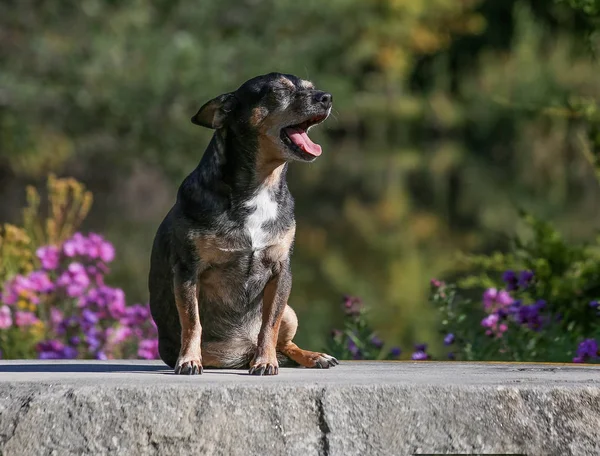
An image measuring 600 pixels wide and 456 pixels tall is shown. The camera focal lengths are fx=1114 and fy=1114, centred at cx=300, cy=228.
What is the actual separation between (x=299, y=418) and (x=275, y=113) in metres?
1.46

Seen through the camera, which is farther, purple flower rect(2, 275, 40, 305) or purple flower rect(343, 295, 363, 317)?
purple flower rect(2, 275, 40, 305)

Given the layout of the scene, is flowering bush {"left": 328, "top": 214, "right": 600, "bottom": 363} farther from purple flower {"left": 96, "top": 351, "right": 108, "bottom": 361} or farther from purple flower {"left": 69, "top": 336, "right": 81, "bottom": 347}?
purple flower {"left": 69, "top": 336, "right": 81, "bottom": 347}

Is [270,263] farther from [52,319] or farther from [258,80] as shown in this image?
[52,319]

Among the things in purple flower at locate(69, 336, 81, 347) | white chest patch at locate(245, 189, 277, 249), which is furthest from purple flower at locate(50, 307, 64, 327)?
white chest patch at locate(245, 189, 277, 249)

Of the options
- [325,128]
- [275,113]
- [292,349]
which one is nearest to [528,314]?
[292,349]

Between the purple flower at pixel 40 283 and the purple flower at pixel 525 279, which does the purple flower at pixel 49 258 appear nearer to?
the purple flower at pixel 40 283

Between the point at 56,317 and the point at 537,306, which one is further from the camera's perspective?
the point at 56,317

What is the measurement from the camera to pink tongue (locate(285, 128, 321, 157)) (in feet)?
15.2

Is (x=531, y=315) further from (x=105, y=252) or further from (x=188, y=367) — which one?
(x=105, y=252)

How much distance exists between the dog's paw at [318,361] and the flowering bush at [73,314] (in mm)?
2435

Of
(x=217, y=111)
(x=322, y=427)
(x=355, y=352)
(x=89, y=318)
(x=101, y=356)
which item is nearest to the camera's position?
(x=322, y=427)

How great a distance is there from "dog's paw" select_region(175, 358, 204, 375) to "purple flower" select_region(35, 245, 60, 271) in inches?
136

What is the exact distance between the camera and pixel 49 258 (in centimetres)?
791

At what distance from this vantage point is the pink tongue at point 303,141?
15.2 ft
